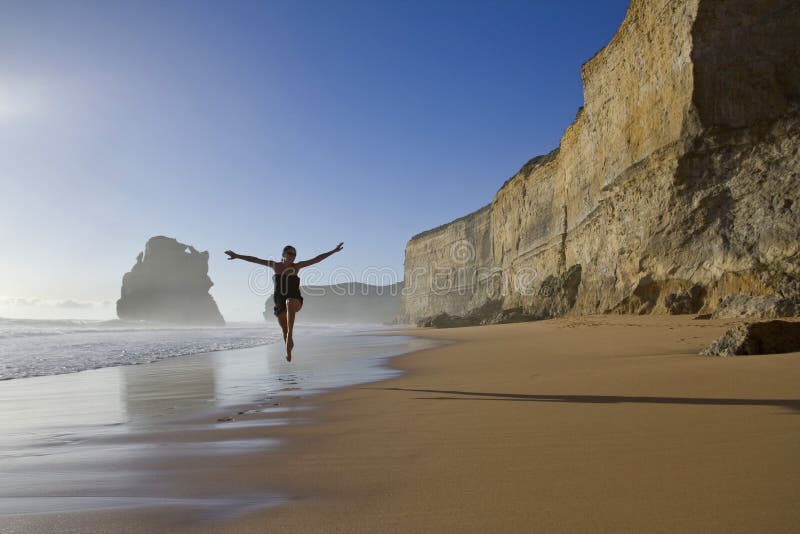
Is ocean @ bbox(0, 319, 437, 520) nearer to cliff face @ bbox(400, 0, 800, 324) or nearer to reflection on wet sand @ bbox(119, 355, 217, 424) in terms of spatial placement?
reflection on wet sand @ bbox(119, 355, 217, 424)

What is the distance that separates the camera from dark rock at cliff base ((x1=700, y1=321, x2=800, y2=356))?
508 cm

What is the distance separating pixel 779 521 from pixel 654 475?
0.45 meters

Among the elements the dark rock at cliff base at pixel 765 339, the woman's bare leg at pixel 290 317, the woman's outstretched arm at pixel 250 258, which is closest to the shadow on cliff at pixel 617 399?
the dark rock at cliff base at pixel 765 339

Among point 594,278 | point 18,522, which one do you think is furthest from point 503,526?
point 594,278

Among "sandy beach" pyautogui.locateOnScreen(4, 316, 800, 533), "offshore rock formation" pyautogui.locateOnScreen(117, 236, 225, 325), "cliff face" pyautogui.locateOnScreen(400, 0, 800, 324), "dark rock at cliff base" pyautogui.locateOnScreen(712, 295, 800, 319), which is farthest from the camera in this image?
"offshore rock formation" pyautogui.locateOnScreen(117, 236, 225, 325)

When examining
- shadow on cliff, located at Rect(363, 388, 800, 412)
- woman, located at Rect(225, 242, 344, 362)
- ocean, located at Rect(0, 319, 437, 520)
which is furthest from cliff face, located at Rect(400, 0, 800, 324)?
ocean, located at Rect(0, 319, 437, 520)

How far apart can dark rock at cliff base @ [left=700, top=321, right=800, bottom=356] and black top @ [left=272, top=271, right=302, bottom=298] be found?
517 cm

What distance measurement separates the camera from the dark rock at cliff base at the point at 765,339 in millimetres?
5078

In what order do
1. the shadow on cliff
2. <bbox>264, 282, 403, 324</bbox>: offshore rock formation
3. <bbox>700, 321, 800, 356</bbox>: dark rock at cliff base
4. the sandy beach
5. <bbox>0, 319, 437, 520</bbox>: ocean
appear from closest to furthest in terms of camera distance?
the sandy beach
<bbox>0, 319, 437, 520</bbox>: ocean
the shadow on cliff
<bbox>700, 321, 800, 356</bbox>: dark rock at cliff base
<bbox>264, 282, 403, 324</bbox>: offshore rock formation

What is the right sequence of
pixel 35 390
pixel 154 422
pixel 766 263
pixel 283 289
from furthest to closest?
pixel 766 263, pixel 283 289, pixel 35 390, pixel 154 422

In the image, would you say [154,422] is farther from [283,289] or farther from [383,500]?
[283,289]

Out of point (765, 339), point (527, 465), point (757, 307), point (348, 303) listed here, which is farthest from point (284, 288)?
point (348, 303)

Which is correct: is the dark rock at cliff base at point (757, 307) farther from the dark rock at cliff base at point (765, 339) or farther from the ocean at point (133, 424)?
the ocean at point (133, 424)

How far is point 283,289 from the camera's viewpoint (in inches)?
280
